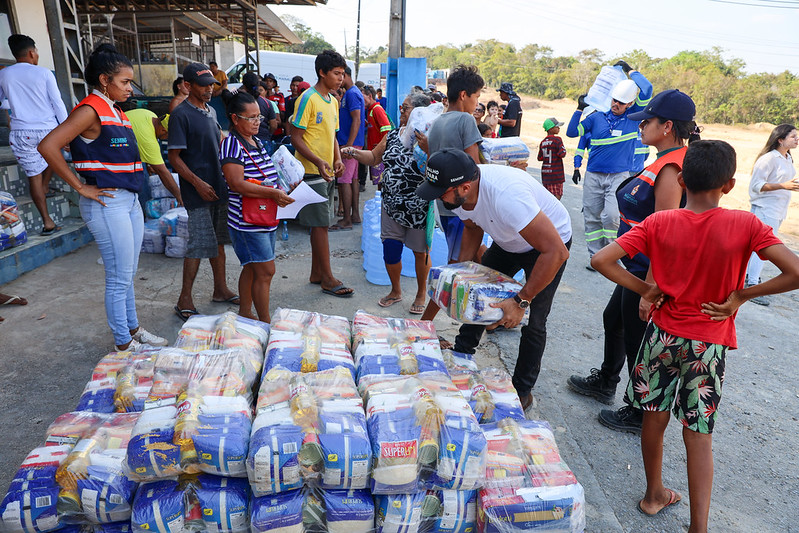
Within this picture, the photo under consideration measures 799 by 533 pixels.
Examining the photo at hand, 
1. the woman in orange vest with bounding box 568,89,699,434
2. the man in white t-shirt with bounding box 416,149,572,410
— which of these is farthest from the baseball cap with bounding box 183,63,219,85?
the woman in orange vest with bounding box 568,89,699,434

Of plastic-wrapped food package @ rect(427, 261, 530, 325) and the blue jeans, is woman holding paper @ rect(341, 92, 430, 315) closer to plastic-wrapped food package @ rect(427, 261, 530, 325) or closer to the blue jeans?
plastic-wrapped food package @ rect(427, 261, 530, 325)

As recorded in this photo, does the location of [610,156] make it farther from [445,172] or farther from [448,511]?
[448,511]

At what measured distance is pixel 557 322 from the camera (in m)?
4.68

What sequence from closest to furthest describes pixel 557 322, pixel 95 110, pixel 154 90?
pixel 95 110 < pixel 557 322 < pixel 154 90

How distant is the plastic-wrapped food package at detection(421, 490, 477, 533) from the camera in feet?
6.72

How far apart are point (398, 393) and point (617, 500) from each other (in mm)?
1372

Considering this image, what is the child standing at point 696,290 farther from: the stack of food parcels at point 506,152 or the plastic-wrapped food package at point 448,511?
the stack of food parcels at point 506,152

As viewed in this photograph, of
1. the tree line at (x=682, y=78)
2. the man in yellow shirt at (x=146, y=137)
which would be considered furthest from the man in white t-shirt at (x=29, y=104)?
the tree line at (x=682, y=78)

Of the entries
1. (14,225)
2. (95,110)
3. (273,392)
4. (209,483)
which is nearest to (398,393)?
(273,392)

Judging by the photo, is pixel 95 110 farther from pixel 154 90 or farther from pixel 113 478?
pixel 154 90

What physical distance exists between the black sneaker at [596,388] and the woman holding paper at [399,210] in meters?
1.53

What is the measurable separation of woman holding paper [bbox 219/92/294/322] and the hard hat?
404 centimetres

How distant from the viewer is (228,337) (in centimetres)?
263

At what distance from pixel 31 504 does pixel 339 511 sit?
1.14 meters
